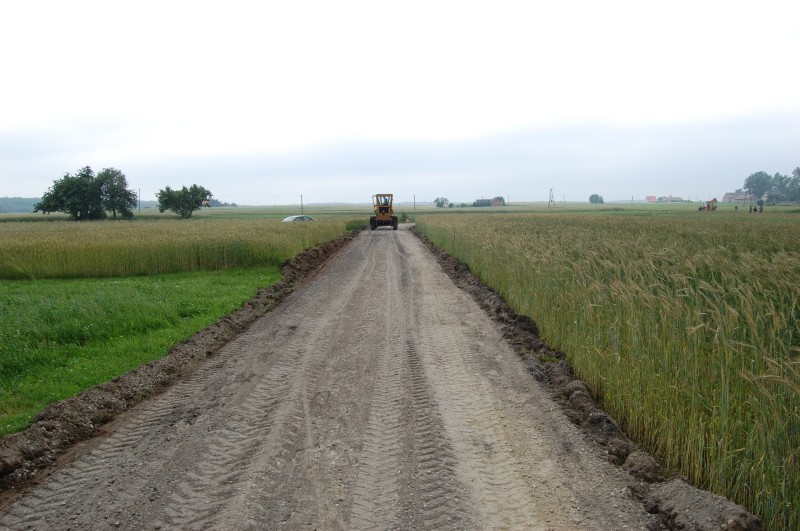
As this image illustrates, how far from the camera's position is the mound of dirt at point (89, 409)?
5.12 meters

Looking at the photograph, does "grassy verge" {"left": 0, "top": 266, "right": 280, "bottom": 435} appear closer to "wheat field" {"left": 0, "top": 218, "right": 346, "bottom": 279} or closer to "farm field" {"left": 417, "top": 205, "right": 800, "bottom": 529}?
"wheat field" {"left": 0, "top": 218, "right": 346, "bottom": 279}

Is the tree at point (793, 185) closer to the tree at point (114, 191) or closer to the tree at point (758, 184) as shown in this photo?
the tree at point (758, 184)

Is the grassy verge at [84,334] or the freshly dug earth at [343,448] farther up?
the grassy verge at [84,334]

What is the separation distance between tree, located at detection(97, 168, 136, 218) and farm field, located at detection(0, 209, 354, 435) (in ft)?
170

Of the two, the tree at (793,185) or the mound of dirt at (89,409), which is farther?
the tree at (793,185)

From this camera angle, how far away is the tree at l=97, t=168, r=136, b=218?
6881 cm

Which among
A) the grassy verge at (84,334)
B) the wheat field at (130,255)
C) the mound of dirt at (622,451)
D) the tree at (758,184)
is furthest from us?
the tree at (758,184)

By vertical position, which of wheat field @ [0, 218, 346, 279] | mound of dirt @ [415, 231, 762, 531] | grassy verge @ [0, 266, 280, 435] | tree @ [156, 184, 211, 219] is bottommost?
mound of dirt @ [415, 231, 762, 531]

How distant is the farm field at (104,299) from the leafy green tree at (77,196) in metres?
51.2

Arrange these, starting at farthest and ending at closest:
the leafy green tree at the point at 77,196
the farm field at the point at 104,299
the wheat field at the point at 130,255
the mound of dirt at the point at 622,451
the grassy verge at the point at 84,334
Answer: the leafy green tree at the point at 77,196 → the wheat field at the point at 130,255 → the farm field at the point at 104,299 → the grassy verge at the point at 84,334 → the mound of dirt at the point at 622,451

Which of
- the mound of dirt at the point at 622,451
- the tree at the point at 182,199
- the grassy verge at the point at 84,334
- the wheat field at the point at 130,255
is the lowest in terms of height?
the mound of dirt at the point at 622,451

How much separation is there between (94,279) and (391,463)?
17.2 meters

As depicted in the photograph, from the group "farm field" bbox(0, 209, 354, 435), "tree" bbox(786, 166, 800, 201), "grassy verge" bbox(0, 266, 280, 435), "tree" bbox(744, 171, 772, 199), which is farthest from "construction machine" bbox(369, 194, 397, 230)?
"tree" bbox(744, 171, 772, 199)

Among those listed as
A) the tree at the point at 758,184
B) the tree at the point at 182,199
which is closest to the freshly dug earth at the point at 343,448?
the tree at the point at 182,199
